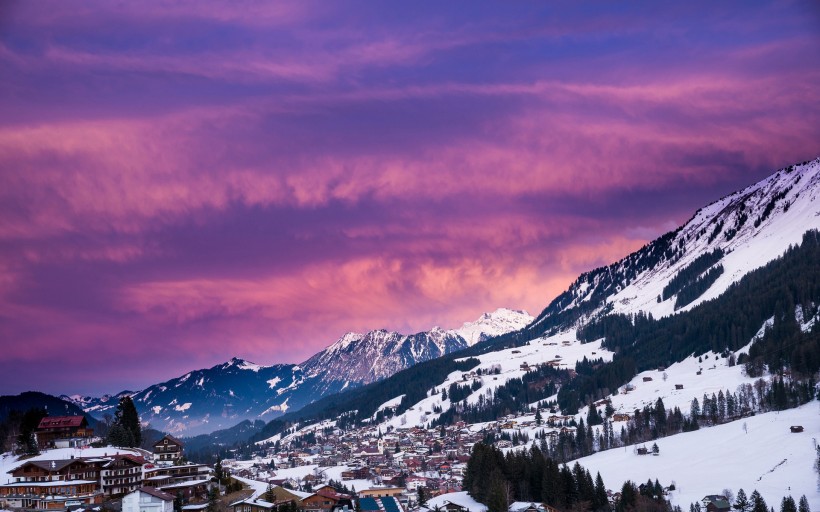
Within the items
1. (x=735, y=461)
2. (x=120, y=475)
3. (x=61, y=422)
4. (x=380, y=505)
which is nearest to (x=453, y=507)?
(x=380, y=505)

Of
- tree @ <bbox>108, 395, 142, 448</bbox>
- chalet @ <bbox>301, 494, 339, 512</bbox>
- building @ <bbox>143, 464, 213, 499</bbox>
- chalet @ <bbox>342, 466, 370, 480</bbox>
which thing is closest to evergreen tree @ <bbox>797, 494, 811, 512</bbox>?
chalet @ <bbox>301, 494, 339, 512</bbox>

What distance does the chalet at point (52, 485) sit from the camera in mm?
90125

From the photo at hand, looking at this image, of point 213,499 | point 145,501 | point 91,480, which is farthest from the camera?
point 213,499

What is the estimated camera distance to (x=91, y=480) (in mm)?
93812

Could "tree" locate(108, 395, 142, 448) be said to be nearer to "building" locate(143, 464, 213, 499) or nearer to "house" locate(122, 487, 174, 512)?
"building" locate(143, 464, 213, 499)

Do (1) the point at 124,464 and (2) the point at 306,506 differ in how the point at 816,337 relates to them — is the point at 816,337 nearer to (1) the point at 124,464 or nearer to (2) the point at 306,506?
(2) the point at 306,506

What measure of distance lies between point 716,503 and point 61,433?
284 feet

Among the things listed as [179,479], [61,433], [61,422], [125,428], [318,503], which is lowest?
[318,503]

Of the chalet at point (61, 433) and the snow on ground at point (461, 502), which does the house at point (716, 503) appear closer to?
the snow on ground at point (461, 502)

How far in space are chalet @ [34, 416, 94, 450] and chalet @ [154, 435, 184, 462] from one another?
1001 centimetres

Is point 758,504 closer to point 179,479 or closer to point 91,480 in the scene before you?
point 179,479

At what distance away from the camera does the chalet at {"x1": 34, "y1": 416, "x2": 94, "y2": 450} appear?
11469cm

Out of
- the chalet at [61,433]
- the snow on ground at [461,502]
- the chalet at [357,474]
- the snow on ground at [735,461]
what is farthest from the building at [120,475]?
the chalet at [357,474]

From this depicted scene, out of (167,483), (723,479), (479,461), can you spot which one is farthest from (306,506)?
(723,479)
